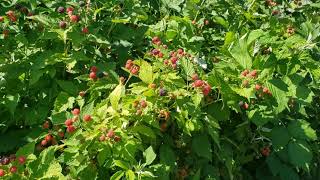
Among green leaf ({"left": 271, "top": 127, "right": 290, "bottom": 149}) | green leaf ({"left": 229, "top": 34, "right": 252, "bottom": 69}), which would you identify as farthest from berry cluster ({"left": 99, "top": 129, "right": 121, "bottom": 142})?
green leaf ({"left": 271, "top": 127, "right": 290, "bottom": 149})

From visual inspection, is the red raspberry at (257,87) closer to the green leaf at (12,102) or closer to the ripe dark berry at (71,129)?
the ripe dark berry at (71,129)

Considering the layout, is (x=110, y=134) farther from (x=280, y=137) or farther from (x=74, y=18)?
(x=280, y=137)

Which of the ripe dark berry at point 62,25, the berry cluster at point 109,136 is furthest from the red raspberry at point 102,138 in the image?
the ripe dark berry at point 62,25

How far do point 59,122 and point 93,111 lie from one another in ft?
0.67

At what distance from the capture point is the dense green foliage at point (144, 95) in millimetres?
2516

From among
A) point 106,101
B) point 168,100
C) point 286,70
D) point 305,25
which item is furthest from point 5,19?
point 305,25

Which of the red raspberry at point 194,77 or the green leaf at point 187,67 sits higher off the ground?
the red raspberry at point 194,77

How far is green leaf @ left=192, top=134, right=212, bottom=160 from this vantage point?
2887 millimetres

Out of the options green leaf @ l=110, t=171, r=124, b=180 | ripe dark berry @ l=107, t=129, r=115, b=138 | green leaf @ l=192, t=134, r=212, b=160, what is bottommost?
green leaf @ l=192, t=134, r=212, b=160

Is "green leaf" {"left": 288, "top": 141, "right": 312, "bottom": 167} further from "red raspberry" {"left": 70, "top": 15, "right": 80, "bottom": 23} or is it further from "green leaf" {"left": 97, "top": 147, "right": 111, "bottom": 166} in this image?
"red raspberry" {"left": 70, "top": 15, "right": 80, "bottom": 23}

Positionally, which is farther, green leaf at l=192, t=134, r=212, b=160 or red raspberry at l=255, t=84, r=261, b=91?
green leaf at l=192, t=134, r=212, b=160

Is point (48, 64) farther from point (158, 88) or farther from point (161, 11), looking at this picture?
point (161, 11)

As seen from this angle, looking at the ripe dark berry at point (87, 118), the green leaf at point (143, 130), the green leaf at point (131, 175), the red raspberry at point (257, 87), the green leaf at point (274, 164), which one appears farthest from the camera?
the green leaf at point (274, 164)

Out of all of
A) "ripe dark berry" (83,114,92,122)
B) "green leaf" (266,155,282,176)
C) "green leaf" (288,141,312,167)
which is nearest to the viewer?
"ripe dark berry" (83,114,92,122)
